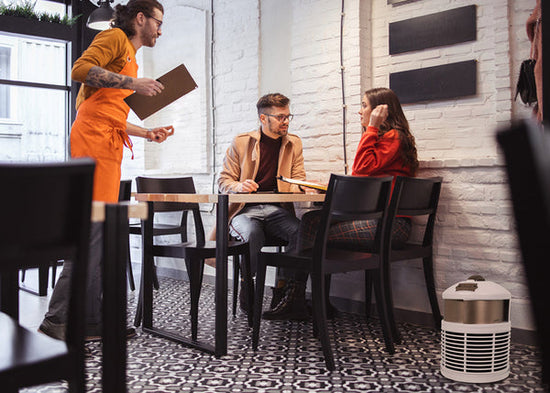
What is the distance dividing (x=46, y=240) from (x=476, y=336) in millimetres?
1883

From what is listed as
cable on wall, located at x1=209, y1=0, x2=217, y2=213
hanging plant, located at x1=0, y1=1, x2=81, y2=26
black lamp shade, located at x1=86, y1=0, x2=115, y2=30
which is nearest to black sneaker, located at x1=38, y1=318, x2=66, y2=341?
cable on wall, located at x1=209, y1=0, x2=217, y2=213

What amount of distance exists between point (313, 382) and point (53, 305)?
1.31 m

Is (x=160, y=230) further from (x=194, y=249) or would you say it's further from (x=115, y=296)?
(x=115, y=296)

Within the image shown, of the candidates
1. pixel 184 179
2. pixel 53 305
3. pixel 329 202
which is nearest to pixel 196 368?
pixel 53 305

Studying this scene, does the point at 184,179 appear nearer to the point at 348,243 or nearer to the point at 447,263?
the point at 348,243

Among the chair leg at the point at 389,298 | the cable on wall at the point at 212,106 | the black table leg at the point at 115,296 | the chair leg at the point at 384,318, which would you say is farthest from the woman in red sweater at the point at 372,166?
the black table leg at the point at 115,296

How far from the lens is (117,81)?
8.20 ft

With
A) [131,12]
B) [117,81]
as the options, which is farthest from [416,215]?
[131,12]

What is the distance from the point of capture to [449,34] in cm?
321

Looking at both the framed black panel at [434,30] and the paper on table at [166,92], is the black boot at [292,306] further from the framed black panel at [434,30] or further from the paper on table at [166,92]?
the framed black panel at [434,30]

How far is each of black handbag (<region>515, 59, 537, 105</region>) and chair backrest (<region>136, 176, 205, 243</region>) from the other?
89.8 inches

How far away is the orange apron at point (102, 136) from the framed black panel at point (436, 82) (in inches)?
67.5

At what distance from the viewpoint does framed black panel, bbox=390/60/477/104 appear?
123 inches

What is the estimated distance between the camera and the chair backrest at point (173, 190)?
397cm
